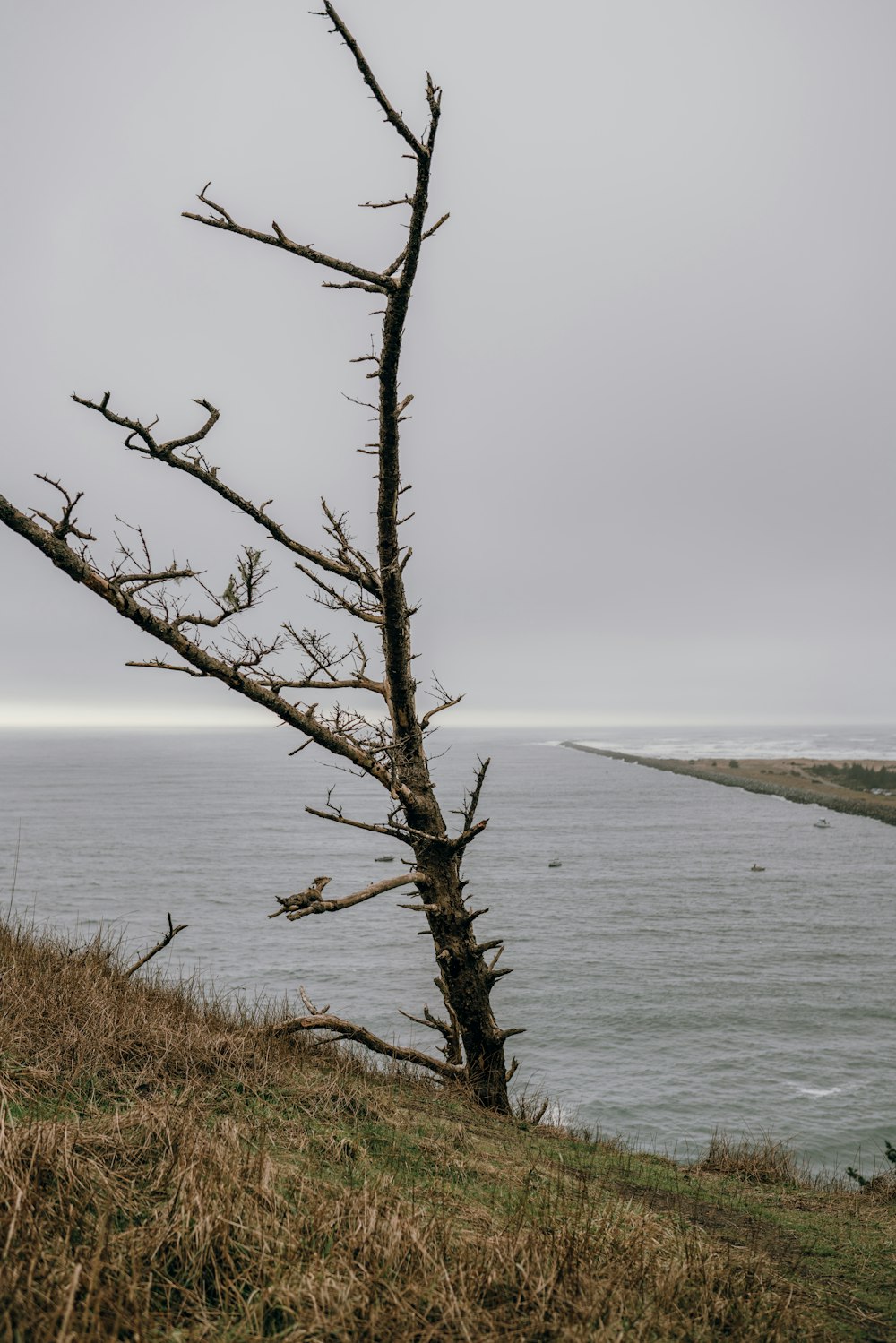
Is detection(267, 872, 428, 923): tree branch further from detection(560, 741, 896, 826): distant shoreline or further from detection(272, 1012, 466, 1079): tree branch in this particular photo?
detection(560, 741, 896, 826): distant shoreline

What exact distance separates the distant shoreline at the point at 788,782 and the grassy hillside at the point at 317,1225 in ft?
228

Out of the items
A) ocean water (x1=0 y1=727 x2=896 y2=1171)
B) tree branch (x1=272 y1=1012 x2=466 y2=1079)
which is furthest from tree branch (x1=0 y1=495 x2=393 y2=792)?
ocean water (x1=0 y1=727 x2=896 y2=1171)

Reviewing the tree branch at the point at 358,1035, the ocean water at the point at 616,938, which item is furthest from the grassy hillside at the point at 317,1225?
the ocean water at the point at 616,938

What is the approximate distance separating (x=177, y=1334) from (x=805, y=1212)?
254 inches

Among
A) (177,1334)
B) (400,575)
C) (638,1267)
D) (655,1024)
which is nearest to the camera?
(177,1334)

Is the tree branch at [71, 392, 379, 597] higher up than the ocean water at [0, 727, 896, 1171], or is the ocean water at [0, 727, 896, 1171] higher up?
the tree branch at [71, 392, 379, 597]

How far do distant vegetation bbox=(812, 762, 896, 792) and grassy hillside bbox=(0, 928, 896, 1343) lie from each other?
91130mm

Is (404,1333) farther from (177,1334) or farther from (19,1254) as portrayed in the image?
(19,1254)

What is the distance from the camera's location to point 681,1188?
24.9ft

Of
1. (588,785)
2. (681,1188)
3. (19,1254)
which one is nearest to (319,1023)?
(681,1188)

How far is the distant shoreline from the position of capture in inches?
2901

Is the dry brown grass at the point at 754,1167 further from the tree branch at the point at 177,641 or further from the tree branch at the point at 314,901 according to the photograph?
the tree branch at the point at 177,641

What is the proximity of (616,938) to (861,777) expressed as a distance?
7416 cm

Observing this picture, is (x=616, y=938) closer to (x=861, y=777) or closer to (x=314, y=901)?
(x=314, y=901)
